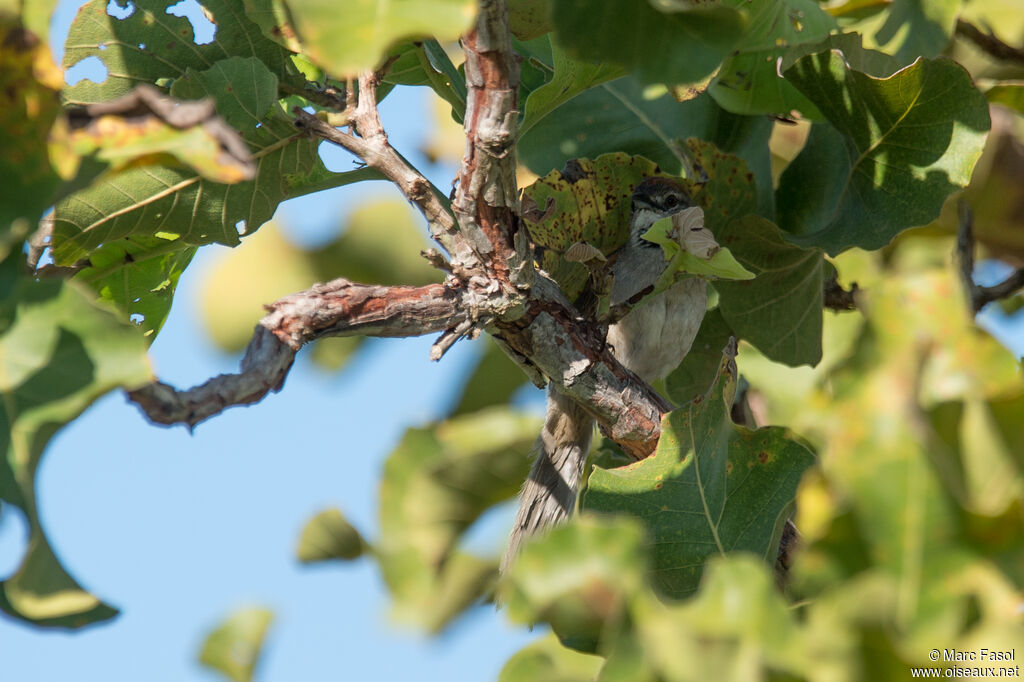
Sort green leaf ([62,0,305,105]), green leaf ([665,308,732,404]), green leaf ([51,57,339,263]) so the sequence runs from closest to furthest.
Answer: green leaf ([51,57,339,263]) < green leaf ([62,0,305,105]) < green leaf ([665,308,732,404])

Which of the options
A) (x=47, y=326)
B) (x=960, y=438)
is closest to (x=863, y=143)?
(x=960, y=438)

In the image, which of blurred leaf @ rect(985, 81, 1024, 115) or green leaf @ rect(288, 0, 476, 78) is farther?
blurred leaf @ rect(985, 81, 1024, 115)

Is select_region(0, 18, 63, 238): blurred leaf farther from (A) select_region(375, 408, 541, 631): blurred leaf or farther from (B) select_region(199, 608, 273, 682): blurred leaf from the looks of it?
(A) select_region(375, 408, 541, 631): blurred leaf

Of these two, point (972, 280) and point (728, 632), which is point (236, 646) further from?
point (972, 280)

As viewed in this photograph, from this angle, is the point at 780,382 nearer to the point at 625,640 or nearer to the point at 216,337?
the point at 625,640

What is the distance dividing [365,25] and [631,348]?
8.37 feet

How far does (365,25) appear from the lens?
52.7 inches

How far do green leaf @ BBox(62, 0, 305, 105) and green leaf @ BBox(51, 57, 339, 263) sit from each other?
10 cm

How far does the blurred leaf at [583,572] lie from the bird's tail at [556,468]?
6.56 ft

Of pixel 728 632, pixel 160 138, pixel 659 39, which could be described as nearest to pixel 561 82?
pixel 659 39

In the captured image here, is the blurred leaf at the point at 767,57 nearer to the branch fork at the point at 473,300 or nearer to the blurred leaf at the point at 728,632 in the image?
the branch fork at the point at 473,300

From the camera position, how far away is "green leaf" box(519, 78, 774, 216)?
3.03 m

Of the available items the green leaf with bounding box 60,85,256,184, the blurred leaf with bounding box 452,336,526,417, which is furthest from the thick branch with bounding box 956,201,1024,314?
the green leaf with bounding box 60,85,256,184

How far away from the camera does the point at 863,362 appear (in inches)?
43.7
